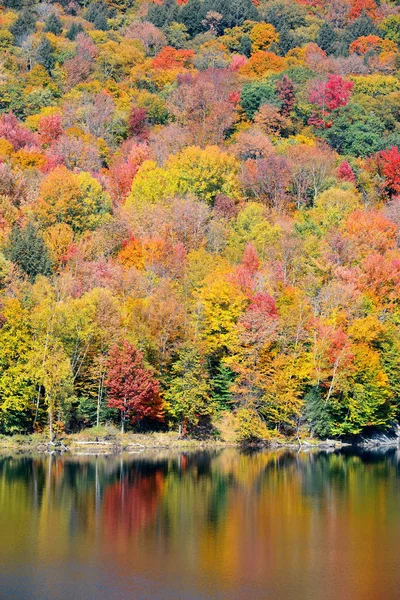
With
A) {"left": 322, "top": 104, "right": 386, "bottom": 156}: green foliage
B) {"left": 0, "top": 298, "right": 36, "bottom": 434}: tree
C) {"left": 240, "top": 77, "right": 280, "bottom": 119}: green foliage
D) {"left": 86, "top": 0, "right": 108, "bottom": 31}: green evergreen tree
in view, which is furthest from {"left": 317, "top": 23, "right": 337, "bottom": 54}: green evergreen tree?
{"left": 0, "top": 298, "right": 36, "bottom": 434}: tree

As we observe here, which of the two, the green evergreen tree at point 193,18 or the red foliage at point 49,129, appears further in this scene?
the green evergreen tree at point 193,18

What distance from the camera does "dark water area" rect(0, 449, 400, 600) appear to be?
3516cm

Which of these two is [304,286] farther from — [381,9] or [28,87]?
[381,9]

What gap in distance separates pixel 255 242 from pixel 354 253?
34.0 feet

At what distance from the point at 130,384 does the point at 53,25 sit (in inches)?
4349

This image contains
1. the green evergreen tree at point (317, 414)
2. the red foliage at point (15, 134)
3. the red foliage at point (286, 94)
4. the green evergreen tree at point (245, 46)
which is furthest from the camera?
the green evergreen tree at point (245, 46)

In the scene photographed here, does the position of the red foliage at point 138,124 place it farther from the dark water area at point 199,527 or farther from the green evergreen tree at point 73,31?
the dark water area at point 199,527

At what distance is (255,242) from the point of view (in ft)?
300

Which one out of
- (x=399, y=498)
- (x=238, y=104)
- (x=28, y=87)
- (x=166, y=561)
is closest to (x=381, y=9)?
(x=238, y=104)

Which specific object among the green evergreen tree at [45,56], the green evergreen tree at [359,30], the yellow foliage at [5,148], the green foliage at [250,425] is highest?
the green evergreen tree at [359,30]

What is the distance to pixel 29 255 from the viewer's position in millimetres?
78438

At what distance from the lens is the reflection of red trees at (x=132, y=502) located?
1746 inches

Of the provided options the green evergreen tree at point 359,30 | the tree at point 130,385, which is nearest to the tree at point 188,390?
the tree at point 130,385

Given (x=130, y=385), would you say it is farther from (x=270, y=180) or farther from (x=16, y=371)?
(x=270, y=180)
